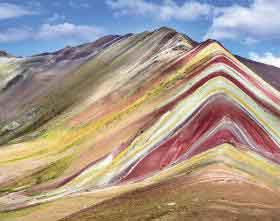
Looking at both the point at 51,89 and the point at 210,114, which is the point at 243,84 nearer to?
the point at 210,114

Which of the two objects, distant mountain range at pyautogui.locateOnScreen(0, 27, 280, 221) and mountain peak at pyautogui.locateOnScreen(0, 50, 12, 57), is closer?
distant mountain range at pyautogui.locateOnScreen(0, 27, 280, 221)

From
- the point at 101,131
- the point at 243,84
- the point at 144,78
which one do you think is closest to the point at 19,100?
the point at 144,78

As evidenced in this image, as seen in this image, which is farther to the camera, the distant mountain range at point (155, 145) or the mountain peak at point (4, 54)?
the mountain peak at point (4, 54)

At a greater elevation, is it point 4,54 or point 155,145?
point 4,54

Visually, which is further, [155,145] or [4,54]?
[4,54]

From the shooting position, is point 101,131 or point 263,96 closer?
point 263,96

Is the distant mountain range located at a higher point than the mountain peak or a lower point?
lower

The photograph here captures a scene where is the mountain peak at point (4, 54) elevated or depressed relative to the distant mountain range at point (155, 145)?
elevated

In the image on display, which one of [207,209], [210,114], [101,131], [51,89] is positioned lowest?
[207,209]
